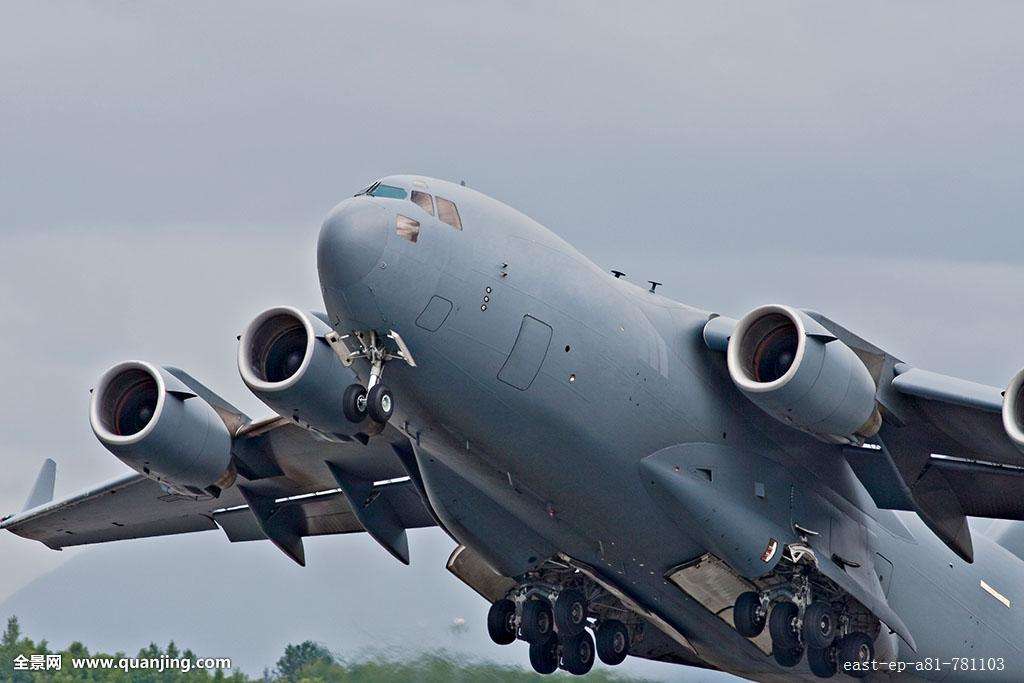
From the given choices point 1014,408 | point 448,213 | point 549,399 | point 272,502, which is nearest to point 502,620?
point 272,502

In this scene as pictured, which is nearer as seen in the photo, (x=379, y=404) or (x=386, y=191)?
(x=379, y=404)

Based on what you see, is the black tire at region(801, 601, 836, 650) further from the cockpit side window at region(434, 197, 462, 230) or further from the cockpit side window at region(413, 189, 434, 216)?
the cockpit side window at region(413, 189, 434, 216)

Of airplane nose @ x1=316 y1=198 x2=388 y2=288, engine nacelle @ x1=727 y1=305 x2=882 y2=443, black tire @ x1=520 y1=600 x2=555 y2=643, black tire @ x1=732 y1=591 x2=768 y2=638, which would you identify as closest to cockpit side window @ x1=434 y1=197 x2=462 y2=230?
airplane nose @ x1=316 y1=198 x2=388 y2=288

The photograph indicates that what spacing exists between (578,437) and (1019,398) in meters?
4.22

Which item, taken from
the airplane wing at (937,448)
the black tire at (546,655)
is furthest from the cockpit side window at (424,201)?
the black tire at (546,655)

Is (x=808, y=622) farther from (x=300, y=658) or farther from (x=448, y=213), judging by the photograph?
(x=300, y=658)

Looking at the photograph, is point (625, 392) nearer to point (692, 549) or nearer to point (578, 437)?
point (578, 437)

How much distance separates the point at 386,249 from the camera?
1675 centimetres

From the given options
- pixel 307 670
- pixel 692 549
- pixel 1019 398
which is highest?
pixel 1019 398

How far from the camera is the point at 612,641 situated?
21938 mm

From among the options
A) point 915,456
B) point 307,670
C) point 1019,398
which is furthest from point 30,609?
point 1019,398

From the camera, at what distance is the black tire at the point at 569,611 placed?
2145 cm

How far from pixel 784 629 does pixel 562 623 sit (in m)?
2.89

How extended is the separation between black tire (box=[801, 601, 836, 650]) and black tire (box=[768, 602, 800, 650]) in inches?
4.7
